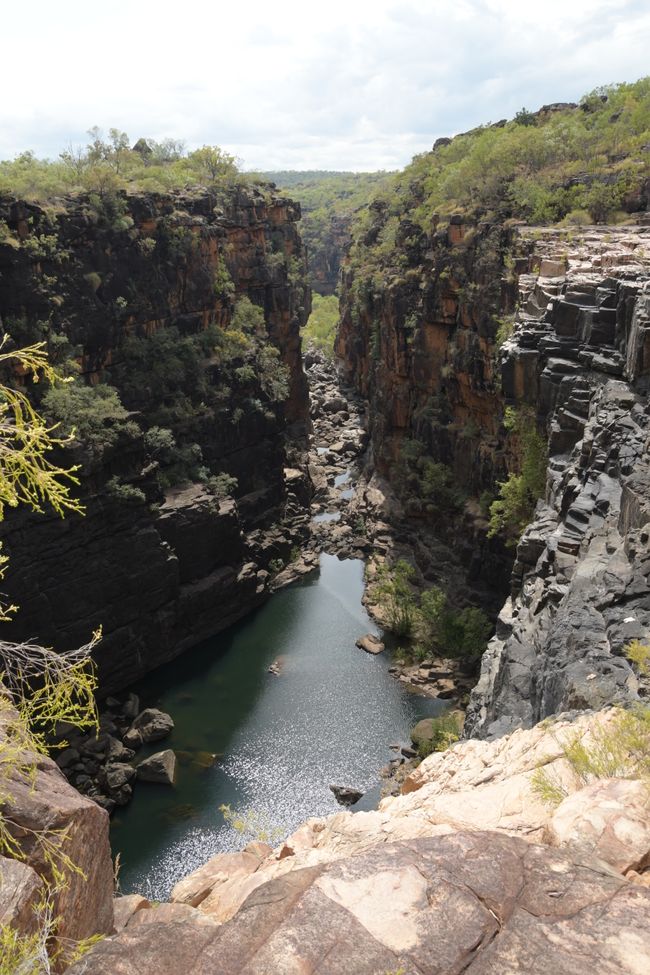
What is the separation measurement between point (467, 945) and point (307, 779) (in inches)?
806

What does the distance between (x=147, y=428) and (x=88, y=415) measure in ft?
19.4

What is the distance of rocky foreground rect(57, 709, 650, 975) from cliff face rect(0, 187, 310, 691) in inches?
865

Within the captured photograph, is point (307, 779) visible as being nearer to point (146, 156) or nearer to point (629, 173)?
point (629, 173)

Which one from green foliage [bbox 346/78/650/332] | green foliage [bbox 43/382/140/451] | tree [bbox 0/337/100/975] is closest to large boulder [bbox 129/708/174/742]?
green foliage [bbox 43/382/140/451]

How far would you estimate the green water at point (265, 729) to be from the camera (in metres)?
23.5

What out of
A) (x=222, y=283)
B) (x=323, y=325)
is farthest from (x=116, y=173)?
(x=323, y=325)

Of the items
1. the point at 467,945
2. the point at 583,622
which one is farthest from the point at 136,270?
the point at 467,945

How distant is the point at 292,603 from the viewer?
3678 centimetres

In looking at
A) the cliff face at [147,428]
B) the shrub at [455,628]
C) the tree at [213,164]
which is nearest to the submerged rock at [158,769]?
the cliff face at [147,428]

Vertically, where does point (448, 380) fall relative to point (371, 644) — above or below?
above

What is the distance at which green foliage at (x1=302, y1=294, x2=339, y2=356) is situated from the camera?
79.1 metres

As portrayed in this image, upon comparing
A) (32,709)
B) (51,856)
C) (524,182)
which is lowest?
(51,856)

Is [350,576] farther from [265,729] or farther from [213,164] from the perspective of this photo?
[213,164]

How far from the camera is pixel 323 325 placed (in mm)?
83875
